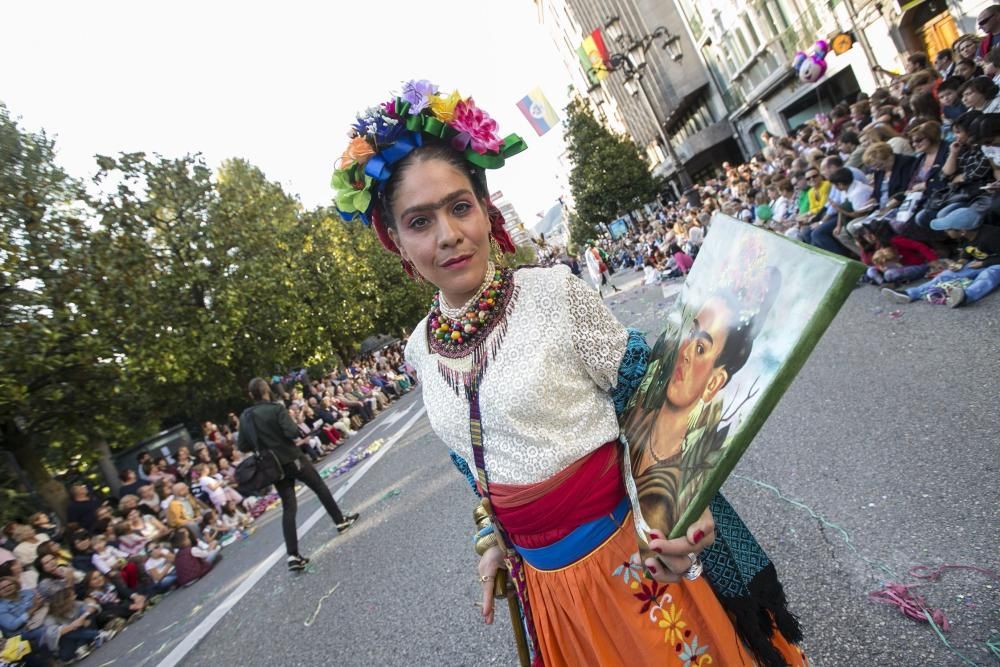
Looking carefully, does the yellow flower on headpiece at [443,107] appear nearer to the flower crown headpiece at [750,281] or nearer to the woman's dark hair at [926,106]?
the flower crown headpiece at [750,281]

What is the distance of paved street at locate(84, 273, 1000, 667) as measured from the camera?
91.4 inches

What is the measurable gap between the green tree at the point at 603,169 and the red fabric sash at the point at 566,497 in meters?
33.3

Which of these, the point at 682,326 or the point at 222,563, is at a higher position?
the point at 682,326

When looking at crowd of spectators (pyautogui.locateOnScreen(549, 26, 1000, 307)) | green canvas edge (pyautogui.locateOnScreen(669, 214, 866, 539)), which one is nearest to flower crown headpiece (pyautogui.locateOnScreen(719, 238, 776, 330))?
green canvas edge (pyautogui.locateOnScreen(669, 214, 866, 539))

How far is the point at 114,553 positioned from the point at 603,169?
30.5 m

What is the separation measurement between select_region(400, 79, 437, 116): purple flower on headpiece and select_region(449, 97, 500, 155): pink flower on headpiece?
9cm

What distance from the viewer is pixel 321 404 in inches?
632

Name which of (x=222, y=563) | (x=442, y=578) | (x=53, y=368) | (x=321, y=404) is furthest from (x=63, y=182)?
(x=442, y=578)

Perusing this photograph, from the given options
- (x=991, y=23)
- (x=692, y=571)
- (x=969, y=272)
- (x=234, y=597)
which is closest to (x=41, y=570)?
(x=234, y=597)

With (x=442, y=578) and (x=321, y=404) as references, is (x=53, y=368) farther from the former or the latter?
(x=442, y=578)

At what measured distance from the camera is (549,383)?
1370mm

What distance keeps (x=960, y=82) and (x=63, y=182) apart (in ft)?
55.0

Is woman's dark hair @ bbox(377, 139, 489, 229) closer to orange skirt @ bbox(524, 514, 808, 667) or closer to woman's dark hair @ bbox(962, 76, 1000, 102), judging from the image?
orange skirt @ bbox(524, 514, 808, 667)

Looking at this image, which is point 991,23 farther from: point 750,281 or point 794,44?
point 794,44
